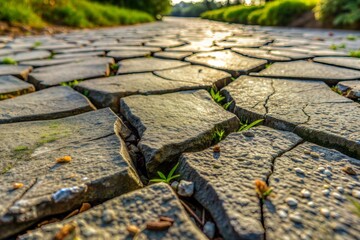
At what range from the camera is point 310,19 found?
8023mm

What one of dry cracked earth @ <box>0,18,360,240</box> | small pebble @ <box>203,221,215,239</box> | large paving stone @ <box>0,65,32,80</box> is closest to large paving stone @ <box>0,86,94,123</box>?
dry cracked earth @ <box>0,18,360,240</box>

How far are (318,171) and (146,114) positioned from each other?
0.68m

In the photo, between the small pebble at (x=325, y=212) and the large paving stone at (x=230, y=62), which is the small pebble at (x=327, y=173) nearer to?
the small pebble at (x=325, y=212)

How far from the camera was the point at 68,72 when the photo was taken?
1.97 meters

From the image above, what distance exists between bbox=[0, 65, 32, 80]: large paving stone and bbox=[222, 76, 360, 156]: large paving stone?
1421 mm

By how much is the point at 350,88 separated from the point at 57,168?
1413mm

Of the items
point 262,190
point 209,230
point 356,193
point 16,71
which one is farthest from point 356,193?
point 16,71

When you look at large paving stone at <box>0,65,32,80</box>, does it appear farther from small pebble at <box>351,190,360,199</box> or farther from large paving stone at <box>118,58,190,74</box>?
small pebble at <box>351,190,360,199</box>

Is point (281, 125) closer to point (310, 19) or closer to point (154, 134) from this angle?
point (154, 134)

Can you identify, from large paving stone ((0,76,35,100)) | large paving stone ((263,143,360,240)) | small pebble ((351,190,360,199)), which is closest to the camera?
large paving stone ((263,143,360,240))

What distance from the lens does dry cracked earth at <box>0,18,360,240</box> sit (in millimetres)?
637

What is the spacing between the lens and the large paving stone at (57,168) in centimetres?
68

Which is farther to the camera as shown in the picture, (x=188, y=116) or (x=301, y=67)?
(x=301, y=67)

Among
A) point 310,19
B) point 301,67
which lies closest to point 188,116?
point 301,67
